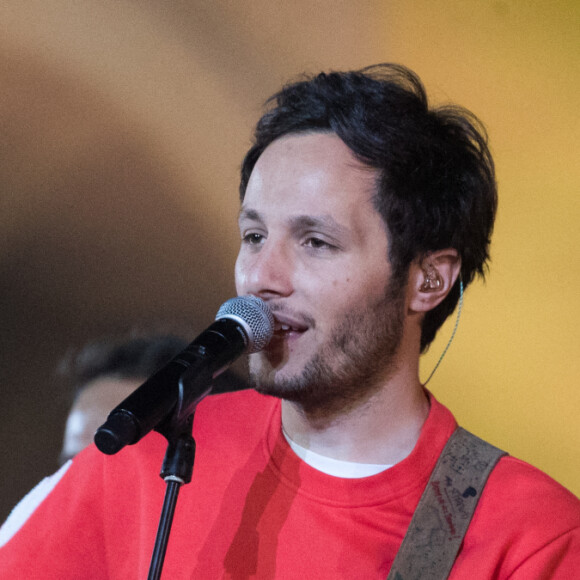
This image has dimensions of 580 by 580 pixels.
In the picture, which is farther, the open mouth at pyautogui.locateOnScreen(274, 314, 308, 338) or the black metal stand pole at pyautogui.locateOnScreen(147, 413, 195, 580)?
the open mouth at pyautogui.locateOnScreen(274, 314, 308, 338)

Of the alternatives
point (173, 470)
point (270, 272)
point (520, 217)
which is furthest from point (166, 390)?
point (520, 217)

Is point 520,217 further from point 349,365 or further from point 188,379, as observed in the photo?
point 188,379

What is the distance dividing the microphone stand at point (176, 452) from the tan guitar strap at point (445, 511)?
0.57 meters

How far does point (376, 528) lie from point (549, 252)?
93 centimetres

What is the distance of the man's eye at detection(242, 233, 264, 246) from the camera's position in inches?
61.0

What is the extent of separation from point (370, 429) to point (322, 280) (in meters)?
0.37

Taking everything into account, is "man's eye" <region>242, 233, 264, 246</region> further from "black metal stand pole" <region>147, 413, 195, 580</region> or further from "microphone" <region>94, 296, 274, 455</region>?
"black metal stand pole" <region>147, 413, 195, 580</region>

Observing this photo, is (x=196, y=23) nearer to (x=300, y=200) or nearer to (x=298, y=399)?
(x=300, y=200)

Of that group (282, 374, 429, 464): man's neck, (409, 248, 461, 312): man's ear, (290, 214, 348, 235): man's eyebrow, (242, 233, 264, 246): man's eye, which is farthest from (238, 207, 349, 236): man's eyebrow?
(282, 374, 429, 464): man's neck

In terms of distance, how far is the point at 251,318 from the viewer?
1133 mm

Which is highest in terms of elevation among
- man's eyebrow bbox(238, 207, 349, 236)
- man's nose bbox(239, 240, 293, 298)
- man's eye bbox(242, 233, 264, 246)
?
man's eyebrow bbox(238, 207, 349, 236)

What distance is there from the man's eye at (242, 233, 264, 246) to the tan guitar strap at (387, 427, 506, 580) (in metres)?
0.63

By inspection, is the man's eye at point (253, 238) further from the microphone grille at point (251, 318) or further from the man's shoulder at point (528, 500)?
the man's shoulder at point (528, 500)

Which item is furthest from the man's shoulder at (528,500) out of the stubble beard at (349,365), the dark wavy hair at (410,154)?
the dark wavy hair at (410,154)
